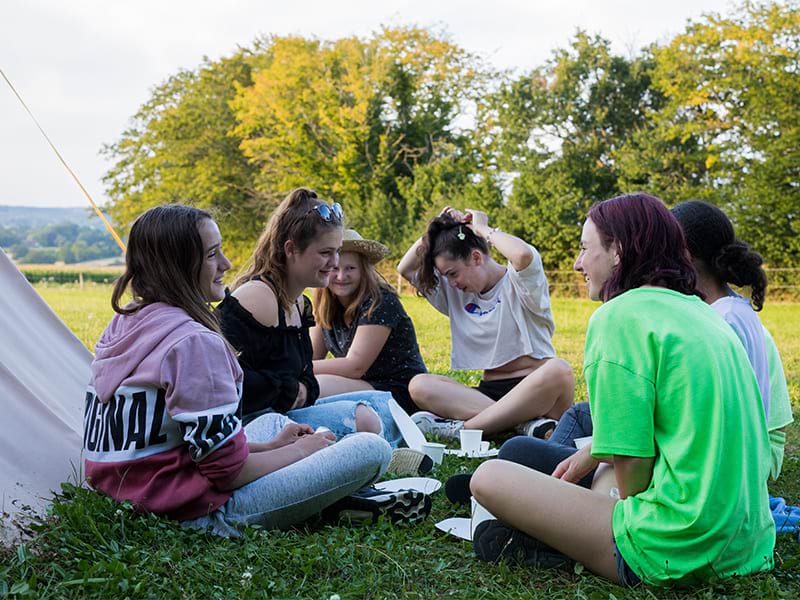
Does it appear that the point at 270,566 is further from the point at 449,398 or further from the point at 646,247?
the point at 449,398

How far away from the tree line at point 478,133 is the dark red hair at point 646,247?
22.0m

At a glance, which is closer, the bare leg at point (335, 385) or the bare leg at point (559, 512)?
the bare leg at point (559, 512)

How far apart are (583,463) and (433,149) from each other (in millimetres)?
28371

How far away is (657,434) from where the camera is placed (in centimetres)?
231

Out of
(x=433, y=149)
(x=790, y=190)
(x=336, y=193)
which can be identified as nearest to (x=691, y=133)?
(x=790, y=190)

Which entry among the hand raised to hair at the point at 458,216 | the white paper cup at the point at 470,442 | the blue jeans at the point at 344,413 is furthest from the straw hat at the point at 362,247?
the white paper cup at the point at 470,442

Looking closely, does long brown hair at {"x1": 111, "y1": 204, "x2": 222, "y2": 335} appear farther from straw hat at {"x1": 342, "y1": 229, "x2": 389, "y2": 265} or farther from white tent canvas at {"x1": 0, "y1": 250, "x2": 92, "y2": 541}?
Result: straw hat at {"x1": 342, "y1": 229, "x2": 389, "y2": 265}

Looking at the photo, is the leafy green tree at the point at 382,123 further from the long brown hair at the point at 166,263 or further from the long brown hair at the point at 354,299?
the long brown hair at the point at 166,263

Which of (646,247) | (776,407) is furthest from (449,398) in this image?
(646,247)

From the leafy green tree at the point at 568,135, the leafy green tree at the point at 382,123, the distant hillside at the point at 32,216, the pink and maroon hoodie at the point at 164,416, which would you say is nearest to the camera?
the pink and maroon hoodie at the point at 164,416

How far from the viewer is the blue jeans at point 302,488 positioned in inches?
112

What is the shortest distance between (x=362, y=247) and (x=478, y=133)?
25672 mm

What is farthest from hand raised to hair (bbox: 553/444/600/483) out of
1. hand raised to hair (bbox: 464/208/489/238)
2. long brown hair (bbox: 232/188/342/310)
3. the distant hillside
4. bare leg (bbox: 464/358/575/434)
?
the distant hillside

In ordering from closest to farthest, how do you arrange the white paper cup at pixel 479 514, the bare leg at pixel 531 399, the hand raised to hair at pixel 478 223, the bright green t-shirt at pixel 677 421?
the bright green t-shirt at pixel 677 421 < the white paper cup at pixel 479 514 < the bare leg at pixel 531 399 < the hand raised to hair at pixel 478 223
